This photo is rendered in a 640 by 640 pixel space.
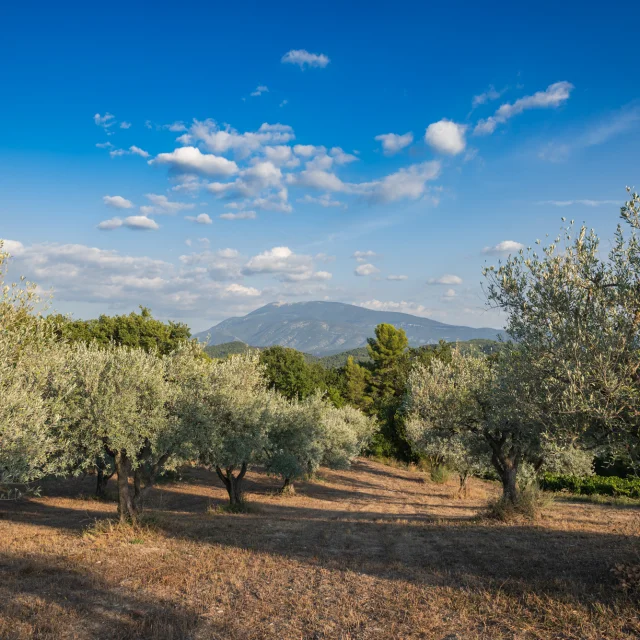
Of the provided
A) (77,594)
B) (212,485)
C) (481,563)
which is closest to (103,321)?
(212,485)

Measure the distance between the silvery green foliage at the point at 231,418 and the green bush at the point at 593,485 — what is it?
29.1 meters

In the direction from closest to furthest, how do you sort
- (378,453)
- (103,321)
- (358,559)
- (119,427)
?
(358,559)
(119,427)
(103,321)
(378,453)

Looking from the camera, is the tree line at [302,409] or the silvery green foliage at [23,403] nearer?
the tree line at [302,409]

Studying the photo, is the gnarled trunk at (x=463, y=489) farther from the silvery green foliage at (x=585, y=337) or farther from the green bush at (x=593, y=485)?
the silvery green foliage at (x=585, y=337)

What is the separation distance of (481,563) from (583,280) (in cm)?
979

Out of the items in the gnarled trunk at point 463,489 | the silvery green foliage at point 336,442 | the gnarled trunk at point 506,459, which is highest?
the gnarled trunk at point 506,459

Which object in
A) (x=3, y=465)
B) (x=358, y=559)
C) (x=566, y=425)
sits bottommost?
(x=358, y=559)

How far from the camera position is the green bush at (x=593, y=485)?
37.5 m

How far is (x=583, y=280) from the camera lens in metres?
12.6

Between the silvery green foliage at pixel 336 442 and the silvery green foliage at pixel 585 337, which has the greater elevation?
the silvery green foliage at pixel 585 337

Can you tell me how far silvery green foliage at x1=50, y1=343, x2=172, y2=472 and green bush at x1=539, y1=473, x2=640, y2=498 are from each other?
36327mm

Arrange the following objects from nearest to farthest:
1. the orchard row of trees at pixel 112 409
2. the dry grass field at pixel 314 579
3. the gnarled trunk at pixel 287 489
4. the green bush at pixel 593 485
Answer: the dry grass field at pixel 314 579 → the orchard row of trees at pixel 112 409 → the gnarled trunk at pixel 287 489 → the green bush at pixel 593 485

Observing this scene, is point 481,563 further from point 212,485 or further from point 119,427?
point 212,485

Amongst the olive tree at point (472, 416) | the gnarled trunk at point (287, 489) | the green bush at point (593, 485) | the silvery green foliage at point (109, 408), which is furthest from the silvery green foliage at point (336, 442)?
the silvery green foliage at point (109, 408)
